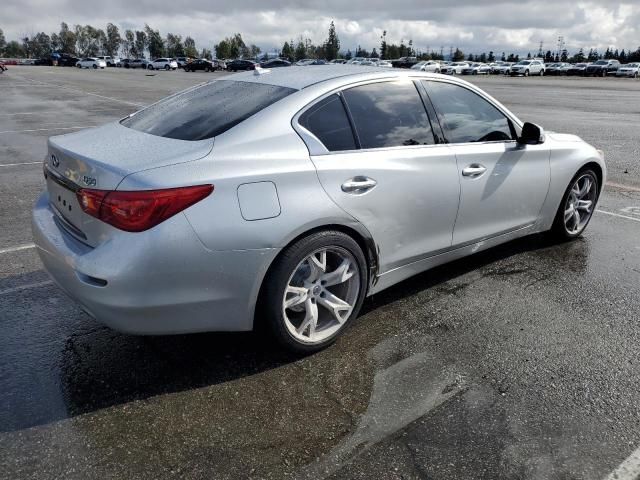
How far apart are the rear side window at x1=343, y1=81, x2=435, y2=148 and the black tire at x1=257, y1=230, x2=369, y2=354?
0.65 m

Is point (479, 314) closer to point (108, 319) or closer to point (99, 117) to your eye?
point (108, 319)

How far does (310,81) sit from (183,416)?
2113 mm

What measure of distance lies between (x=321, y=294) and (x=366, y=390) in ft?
2.05

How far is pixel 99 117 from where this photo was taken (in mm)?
15758

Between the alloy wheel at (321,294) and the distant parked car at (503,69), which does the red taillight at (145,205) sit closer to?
the alloy wheel at (321,294)

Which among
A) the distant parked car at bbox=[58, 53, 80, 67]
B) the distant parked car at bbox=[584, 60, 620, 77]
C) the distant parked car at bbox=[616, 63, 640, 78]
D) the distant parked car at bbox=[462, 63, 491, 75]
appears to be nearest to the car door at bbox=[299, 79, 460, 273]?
the distant parked car at bbox=[616, 63, 640, 78]

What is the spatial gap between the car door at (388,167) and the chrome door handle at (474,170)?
126mm

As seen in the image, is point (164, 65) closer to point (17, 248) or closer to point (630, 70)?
point (630, 70)

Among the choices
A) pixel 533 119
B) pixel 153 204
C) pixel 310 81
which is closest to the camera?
pixel 153 204

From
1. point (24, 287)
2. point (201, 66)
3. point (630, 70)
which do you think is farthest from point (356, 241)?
point (201, 66)

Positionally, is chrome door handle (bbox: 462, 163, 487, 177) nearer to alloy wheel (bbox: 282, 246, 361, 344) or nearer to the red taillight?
alloy wheel (bbox: 282, 246, 361, 344)

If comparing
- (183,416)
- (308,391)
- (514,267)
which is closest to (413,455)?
(308,391)

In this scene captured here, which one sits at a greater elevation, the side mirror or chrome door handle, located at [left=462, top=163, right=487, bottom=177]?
the side mirror

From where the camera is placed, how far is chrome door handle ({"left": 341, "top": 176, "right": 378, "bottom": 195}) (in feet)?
10.5
